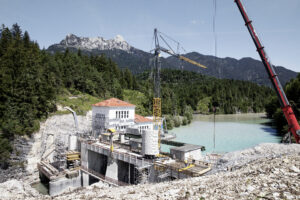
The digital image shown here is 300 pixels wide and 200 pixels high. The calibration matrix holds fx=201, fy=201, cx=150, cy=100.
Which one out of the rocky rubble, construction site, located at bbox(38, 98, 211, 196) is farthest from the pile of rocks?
the rocky rubble

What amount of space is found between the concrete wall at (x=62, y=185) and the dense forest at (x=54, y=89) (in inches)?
342

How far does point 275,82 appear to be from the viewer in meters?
17.2

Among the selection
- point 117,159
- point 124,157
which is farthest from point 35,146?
point 124,157

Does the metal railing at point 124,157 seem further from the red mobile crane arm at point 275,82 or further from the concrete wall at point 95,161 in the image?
the red mobile crane arm at point 275,82

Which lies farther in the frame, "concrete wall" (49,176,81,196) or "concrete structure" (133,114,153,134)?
"concrete structure" (133,114,153,134)

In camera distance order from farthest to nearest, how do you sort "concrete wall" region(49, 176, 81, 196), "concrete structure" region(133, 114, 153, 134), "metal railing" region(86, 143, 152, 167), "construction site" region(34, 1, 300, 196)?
"concrete structure" region(133, 114, 153, 134) < "concrete wall" region(49, 176, 81, 196) < "metal railing" region(86, 143, 152, 167) < "construction site" region(34, 1, 300, 196)

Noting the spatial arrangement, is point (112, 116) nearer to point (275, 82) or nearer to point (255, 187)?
point (275, 82)

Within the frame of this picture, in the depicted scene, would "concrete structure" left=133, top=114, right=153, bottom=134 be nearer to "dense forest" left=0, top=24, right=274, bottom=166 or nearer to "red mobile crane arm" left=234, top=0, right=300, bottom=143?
"dense forest" left=0, top=24, right=274, bottom=166

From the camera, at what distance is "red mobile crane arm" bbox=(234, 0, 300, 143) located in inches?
642

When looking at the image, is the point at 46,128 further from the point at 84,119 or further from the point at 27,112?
the point at 84,119

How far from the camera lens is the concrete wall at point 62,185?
20.7 metres

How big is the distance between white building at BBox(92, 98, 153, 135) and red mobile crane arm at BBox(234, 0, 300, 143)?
20808mm

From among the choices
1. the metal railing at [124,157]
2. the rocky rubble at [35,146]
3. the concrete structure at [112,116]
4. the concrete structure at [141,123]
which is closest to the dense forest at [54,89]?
the rocky rubble at [35,146]

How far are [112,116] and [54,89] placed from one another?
18999mm
